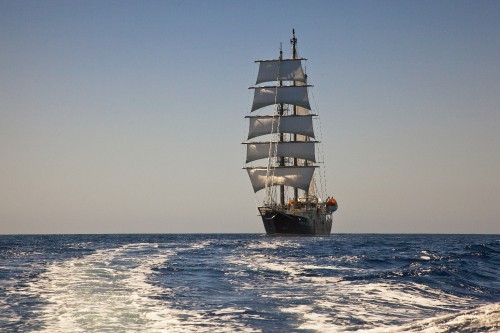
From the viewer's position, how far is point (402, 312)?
49.2ft

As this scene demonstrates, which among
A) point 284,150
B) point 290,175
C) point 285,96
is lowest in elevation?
point 290,175

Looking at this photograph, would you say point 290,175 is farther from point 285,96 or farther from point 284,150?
point 285,96

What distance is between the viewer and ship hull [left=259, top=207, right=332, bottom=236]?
10012 cm

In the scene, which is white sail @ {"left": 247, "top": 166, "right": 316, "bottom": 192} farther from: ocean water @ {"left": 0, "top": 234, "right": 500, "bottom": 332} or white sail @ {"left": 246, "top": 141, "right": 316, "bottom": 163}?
ocean water @ {"left": 0, "top": 234, "right": 500, "bottom": 332}

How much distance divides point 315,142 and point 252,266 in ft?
283

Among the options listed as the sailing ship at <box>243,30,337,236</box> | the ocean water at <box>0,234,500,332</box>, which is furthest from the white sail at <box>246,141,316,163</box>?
the ocean water at <box>0,234,500,332</box>

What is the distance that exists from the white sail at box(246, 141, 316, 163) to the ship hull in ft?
43.4

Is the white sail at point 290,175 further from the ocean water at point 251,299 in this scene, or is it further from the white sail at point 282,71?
the ocean water at point 251,299

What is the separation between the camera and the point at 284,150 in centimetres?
11400

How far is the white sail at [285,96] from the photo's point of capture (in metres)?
117

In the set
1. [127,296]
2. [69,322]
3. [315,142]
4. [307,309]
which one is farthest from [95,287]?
[315,142]

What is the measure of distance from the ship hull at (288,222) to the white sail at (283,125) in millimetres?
18216

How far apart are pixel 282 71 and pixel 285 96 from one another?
5526 millimetres

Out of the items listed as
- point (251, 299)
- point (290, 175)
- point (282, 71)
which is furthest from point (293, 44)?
point (251, 299)
